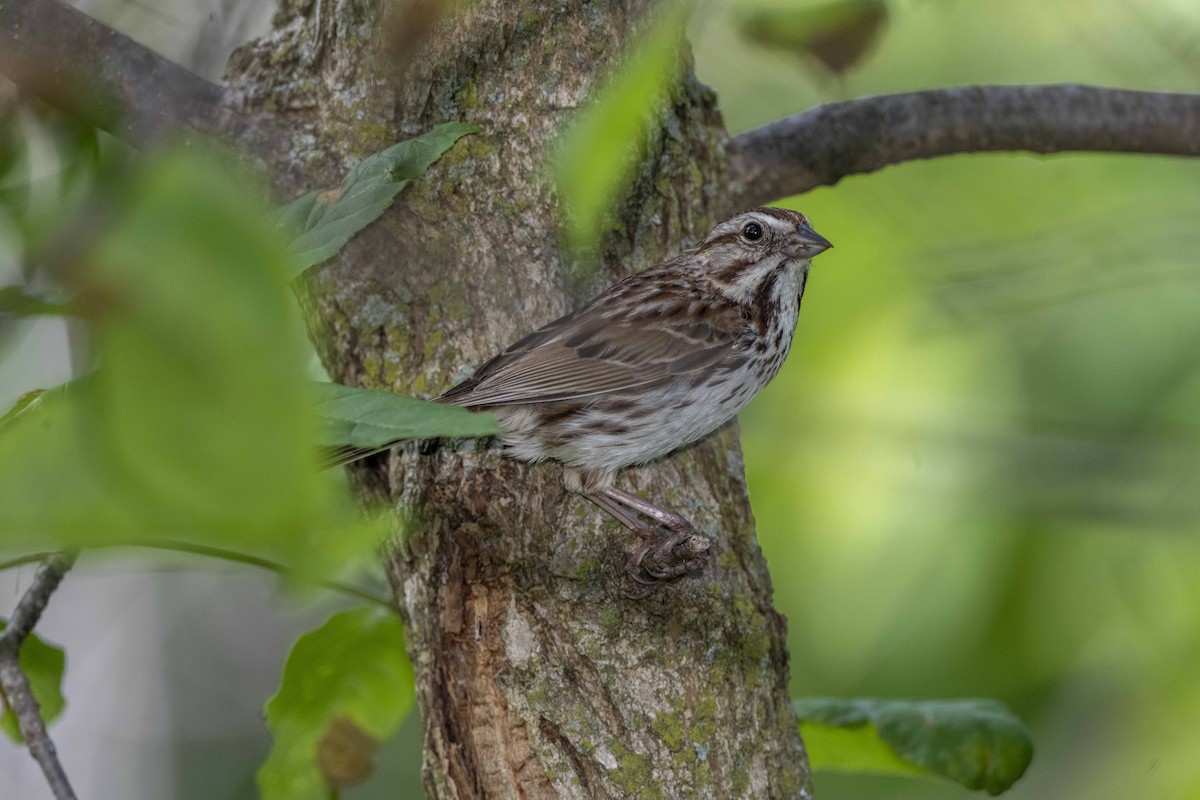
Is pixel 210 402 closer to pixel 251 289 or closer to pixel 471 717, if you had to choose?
pixel 251 289

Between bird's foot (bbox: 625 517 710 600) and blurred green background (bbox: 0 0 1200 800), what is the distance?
5.21 ft

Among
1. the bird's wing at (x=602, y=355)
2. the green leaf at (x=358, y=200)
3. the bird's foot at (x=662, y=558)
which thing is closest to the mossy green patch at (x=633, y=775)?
the bird's foot at (x=662, y=558)

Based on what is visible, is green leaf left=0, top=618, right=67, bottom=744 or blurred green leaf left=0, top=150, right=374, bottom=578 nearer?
blurred green leaf left=0, top=150, right=374, bottom=578

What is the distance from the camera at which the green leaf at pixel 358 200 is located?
88.0 inches

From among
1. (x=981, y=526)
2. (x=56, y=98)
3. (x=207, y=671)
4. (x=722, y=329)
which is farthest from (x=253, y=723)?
(x=56, y=98)

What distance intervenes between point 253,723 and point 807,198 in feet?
26.7

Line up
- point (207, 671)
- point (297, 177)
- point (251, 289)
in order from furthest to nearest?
1. point (207, 671)
2. point (297, 177)
3. point (251, 289)

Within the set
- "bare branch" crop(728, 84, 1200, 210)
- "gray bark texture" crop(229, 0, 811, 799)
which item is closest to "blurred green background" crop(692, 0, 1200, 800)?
"bare branch" crop(728, 84, 1200, 210)

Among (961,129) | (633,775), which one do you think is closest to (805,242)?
(961,129)

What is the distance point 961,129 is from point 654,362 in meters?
1.38

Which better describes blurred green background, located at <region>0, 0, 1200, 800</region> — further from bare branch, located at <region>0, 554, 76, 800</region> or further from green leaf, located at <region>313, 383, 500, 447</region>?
green leaf, located at <region>313, 383, 500, 447</region>

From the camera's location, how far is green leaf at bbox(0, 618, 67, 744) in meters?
3.00

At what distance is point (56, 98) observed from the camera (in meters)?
2.53

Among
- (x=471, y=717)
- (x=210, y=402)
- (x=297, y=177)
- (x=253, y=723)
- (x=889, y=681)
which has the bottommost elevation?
(x=253, y=723)
